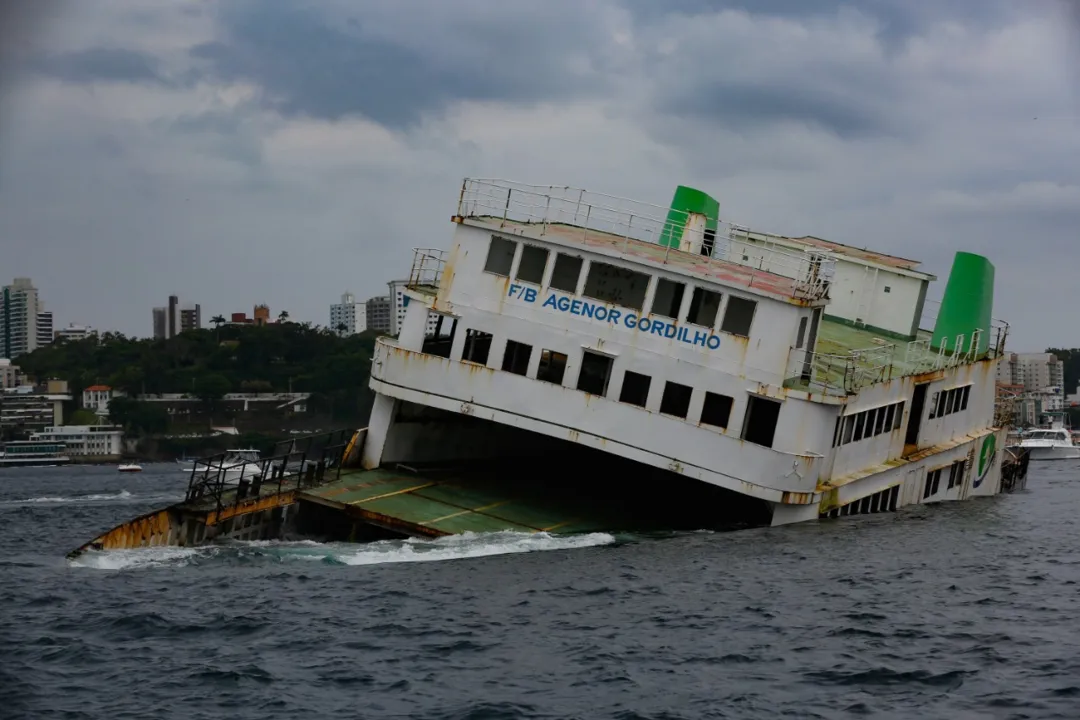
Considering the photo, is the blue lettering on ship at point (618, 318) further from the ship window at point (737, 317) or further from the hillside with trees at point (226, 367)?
the hillside with trees at point (226, 367)

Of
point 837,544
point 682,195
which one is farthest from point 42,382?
point 837,544

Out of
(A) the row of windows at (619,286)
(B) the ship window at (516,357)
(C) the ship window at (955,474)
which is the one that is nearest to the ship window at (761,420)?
(A) the row of windows at (619,286)

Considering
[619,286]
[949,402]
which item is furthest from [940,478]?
[619,286]

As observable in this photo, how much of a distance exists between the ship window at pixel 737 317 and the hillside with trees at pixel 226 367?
12134 cm

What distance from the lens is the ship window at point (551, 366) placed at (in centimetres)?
3002

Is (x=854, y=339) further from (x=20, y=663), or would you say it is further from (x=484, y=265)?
(x=20, y=663)

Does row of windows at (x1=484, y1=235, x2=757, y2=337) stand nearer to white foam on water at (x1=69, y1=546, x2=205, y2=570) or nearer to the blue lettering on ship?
the blue lettering on ship

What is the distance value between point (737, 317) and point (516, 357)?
4.55 meters

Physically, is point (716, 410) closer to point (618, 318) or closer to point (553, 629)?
point (618, 318)

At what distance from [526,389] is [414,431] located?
4.87 m

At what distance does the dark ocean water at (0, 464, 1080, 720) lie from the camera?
17.8 metres

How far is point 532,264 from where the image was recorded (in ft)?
100

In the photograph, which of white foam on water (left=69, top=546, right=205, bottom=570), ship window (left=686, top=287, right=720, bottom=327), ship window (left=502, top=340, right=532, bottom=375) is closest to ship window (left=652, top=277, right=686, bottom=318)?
ship window (left=686, top=287, right=720, bottom=327)

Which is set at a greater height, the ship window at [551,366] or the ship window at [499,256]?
the ship window at [499,256]
